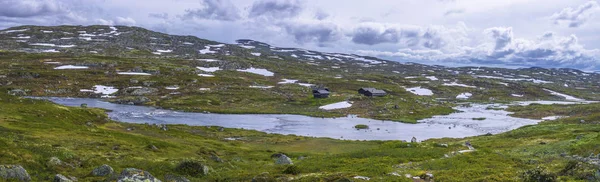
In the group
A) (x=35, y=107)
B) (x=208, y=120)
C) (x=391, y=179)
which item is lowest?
(x=208, y=120)

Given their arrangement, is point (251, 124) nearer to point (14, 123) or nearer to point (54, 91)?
point (14, 123)

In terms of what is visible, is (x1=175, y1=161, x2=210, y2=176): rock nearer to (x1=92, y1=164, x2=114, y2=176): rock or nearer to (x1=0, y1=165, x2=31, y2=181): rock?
(x1=92, y1=164, x2=114, y2=176): rock

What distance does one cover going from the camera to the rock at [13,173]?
2144cm

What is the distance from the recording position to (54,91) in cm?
13050

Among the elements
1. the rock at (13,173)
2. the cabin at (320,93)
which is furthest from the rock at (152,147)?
the cabin at (320,93)

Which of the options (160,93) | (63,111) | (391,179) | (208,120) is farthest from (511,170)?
(160,93)

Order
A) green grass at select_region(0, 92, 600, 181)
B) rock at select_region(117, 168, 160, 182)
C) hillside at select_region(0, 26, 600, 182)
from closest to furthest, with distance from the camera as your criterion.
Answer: rock at select_region(117, 168, 160, 182) → green grass at select_region(0, 92, 600, 181) → hillside at select_region(0, 26, 600, 182)

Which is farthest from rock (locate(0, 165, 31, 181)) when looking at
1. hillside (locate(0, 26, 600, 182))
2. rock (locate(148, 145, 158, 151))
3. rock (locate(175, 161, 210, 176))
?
rock (locate(148, 145, 158, 151))

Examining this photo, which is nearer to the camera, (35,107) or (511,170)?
(511,170)

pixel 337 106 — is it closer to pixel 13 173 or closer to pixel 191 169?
pixel 191 169

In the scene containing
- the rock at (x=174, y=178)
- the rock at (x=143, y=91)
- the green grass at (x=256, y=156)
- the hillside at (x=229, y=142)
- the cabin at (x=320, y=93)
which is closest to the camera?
the rock at (x=174, y=178)

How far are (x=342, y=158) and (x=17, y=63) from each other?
7121 inches

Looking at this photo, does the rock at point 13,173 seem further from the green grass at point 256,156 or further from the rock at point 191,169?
the rock at point 191,169

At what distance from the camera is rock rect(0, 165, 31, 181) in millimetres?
21438
